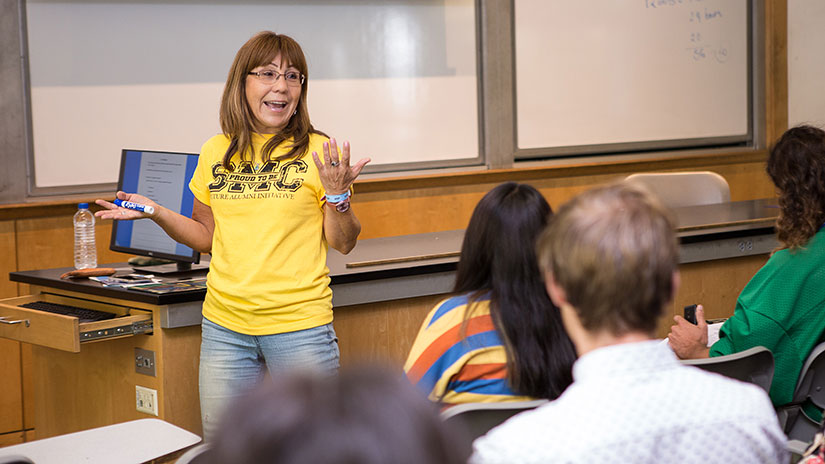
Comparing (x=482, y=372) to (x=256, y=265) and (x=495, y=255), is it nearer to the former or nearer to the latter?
(x=495, y=255)

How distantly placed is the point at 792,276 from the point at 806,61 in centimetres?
403

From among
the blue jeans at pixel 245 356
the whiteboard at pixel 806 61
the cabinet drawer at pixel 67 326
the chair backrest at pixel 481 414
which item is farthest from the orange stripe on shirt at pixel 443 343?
the whiteboard at pixel 806 61

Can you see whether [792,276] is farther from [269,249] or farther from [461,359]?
[269,249]

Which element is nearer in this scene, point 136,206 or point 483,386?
point 483,386

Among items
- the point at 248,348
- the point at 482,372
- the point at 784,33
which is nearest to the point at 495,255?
the point at 482,372

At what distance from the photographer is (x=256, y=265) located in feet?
6.92

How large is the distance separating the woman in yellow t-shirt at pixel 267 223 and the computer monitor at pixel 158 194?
0.48 meters

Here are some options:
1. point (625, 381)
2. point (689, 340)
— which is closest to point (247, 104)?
point (689, 340)

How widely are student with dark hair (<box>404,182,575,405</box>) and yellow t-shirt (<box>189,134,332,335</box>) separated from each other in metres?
0.58

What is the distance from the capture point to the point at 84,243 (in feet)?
9.47

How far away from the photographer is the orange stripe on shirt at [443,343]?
1.58 metres

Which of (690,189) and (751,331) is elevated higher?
(690,189)

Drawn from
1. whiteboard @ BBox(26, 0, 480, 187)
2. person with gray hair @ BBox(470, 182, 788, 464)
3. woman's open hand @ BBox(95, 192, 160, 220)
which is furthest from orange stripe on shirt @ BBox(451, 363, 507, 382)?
whiteboard @ BBox(26, 0, 480, 187)

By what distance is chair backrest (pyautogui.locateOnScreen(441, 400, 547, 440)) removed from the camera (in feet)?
4.51
